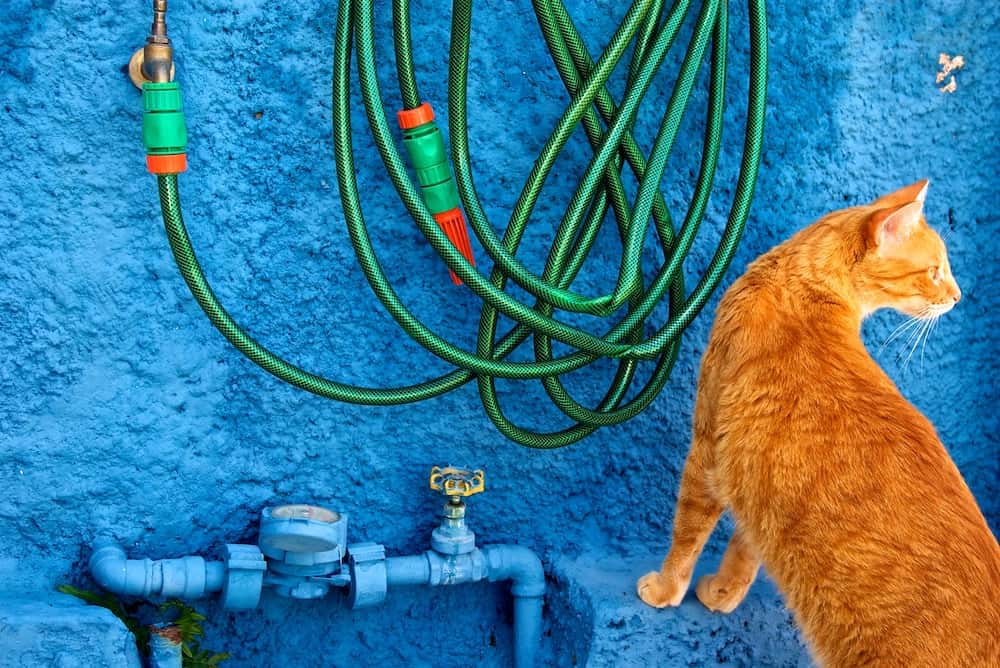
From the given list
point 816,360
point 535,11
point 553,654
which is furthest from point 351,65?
point 553,654

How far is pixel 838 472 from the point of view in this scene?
6.23ft

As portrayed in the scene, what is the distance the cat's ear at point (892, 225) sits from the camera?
2.01 m

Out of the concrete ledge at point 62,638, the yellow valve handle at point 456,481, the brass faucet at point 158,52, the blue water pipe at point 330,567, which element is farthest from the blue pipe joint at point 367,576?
the brass faucet at point 158,52

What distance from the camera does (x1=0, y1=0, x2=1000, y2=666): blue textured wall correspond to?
195cm

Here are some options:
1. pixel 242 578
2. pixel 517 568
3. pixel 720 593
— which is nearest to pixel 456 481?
pixel 517 568

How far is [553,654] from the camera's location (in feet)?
7.66

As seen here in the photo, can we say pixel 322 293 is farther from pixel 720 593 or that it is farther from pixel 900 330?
pixel 900 330

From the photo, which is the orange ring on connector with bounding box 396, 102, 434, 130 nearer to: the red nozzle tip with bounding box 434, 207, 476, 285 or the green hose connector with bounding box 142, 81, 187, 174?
the red nozzle tip with bounding box 434, 207, 476, 285

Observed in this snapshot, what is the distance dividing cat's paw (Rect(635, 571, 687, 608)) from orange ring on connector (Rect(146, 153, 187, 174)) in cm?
112

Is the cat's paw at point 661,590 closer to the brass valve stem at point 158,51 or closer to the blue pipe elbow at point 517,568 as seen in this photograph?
the blue pipe elbow at point 517,568

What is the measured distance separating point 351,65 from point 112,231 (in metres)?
0.48

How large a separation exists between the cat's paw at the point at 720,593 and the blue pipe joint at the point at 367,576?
0.59m

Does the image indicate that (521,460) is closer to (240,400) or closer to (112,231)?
(240,400)

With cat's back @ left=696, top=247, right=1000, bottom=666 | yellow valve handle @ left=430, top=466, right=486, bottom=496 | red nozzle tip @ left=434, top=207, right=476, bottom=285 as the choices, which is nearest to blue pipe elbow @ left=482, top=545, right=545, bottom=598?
yellow valve handle @ left=430, top=466, right=486, bottom=496
